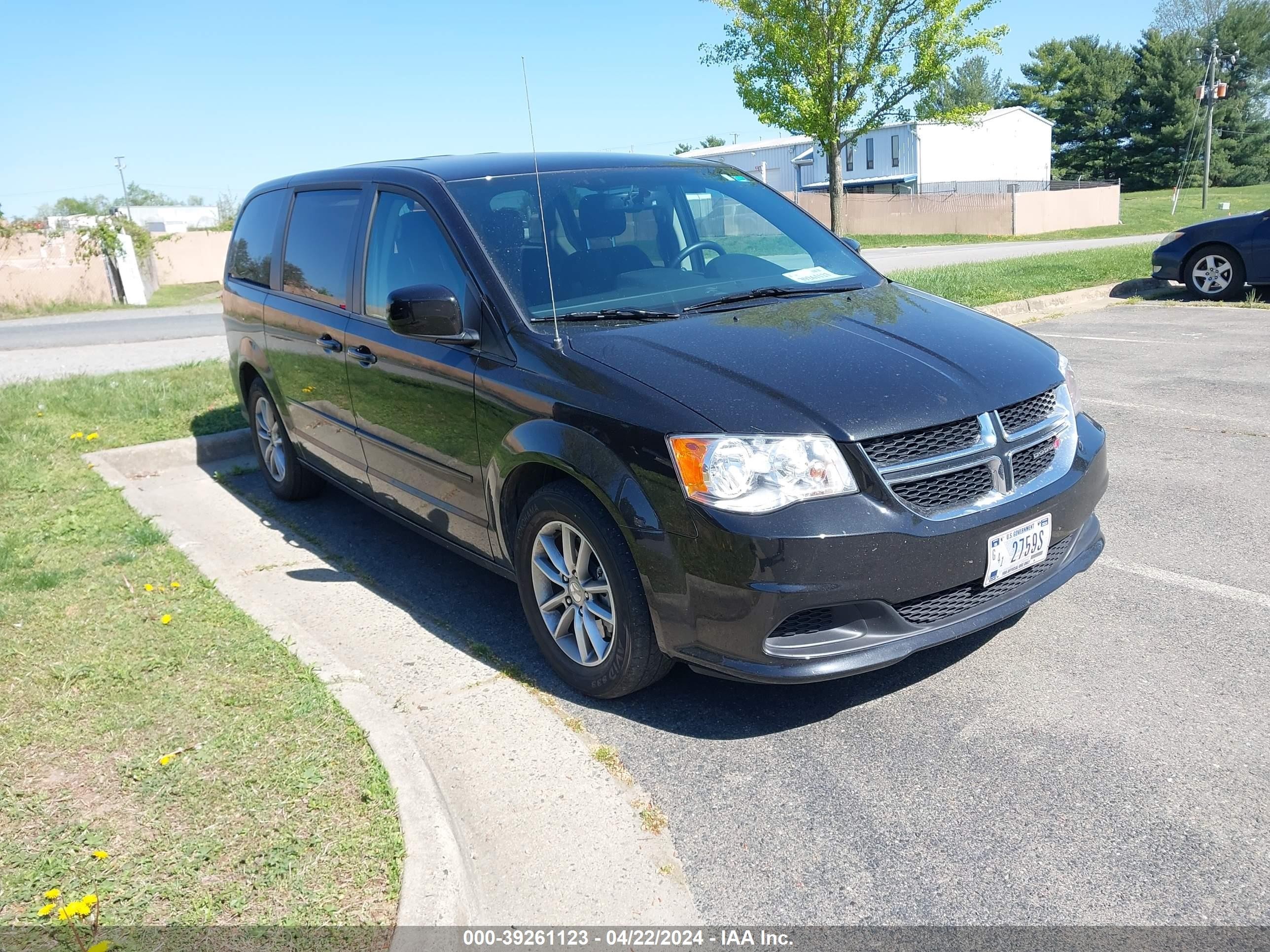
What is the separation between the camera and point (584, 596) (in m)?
3.70

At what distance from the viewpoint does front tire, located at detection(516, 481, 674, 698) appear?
3.44 m

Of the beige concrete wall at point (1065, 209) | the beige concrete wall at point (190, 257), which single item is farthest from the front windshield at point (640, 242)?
the beige concrete wall at point (1065, 209)

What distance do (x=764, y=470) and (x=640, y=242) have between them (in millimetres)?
1646

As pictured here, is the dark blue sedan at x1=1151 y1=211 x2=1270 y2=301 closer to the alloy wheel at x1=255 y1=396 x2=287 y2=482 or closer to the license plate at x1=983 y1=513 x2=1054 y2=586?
the license plate at x1=983 y1=513 x2=1054 y2=586

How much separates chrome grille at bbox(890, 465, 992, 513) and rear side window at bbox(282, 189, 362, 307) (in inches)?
117

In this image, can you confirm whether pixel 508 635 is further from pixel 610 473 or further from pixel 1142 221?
pixel 1142 221

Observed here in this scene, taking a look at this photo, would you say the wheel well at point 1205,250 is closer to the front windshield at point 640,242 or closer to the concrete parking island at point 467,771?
the front windshield at point 640,242

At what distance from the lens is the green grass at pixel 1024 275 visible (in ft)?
41.6

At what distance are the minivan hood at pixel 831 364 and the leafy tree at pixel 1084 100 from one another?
74.1 meters

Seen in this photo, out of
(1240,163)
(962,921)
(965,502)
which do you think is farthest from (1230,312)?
(1240,163)

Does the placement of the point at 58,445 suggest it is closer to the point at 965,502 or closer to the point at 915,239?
the point at 965,502

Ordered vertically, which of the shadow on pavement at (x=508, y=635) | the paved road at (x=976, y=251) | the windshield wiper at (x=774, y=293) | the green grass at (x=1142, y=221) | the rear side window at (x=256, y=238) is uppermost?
the rear side window at (x=256, y=238)

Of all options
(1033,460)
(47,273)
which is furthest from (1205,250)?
(47,273)

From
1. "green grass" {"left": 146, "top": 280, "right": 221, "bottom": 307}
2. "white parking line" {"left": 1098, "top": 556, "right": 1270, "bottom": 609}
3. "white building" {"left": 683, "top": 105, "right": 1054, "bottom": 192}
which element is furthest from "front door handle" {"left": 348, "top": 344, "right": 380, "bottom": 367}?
"white building" {"left": 683, "top": 105, "right": 1054, "bottom": 192}
